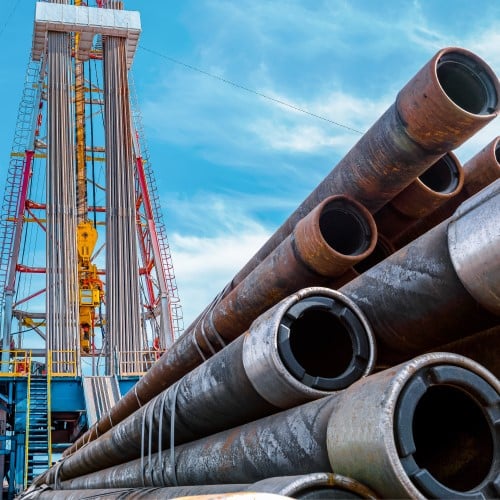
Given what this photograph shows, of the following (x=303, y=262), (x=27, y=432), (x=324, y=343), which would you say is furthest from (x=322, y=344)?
(x=27, y=432)

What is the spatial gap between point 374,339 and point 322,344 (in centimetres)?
50

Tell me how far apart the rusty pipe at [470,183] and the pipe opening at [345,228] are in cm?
56

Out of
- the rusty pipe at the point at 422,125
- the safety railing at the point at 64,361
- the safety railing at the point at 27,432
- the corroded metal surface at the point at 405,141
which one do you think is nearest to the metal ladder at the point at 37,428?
the safety railing at the point at 27,432

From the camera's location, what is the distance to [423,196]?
3.80m

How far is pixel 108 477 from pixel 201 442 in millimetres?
2806

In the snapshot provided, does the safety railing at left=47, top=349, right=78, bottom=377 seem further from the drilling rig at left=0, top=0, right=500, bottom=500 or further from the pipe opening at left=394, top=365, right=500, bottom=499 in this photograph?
the pipe opening at left=394, top=365, right=500, bottom=499

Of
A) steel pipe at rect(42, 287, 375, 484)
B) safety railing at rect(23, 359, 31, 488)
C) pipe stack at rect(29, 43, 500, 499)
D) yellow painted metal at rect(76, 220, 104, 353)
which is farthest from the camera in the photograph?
yellow painted metal at rect(76, 220, 104, 353)

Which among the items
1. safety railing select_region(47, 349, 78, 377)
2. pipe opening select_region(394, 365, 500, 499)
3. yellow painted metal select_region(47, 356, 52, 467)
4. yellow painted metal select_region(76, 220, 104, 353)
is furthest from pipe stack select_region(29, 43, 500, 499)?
yellow painted metal select_region(76, 220, 104, 353)

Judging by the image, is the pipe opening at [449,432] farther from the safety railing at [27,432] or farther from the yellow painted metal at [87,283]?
the yellow painted metal at [87,283]

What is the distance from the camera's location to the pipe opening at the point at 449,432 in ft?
6.04

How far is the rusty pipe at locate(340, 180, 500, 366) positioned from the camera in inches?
84.4

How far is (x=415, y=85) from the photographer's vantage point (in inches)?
120

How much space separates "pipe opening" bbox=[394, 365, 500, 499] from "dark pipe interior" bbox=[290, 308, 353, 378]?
647 millimetres

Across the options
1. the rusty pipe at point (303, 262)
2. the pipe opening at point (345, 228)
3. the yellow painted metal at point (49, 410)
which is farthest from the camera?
the yellow painted metal at point (49, 410)
